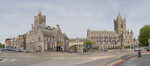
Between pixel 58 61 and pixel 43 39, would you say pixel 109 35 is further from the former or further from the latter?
pixel 58 61

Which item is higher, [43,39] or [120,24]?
[120,24]

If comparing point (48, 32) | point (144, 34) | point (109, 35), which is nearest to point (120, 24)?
point (109, 35)

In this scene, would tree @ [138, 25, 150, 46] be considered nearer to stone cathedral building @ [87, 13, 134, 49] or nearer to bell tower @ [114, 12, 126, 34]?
stone cathedral building @ [87, 13, 134, 49]

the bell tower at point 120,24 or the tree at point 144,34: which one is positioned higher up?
the bell tower at point 120,24

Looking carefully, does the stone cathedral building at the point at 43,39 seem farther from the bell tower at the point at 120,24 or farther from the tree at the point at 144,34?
the bell tower at the point at 120,24

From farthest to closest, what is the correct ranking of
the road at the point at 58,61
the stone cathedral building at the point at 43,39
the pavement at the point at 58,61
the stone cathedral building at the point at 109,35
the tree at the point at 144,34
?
the stone cathedral building at the point at 109,35 < the tree at the point at 144,34 < the stone cathedral building at the point at 43,39 < the pavement at the point at 58,61 < the road at the point at 58,61

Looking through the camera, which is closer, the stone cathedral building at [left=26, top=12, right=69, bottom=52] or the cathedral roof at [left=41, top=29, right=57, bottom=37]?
the stone cathedral building at [left=26, top=12, right=69, bottom=52]

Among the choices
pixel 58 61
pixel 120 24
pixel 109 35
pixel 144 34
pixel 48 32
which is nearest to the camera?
pixel 58 61

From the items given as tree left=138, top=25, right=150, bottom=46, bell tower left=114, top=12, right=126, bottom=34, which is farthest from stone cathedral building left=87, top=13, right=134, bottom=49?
tree left=138, top=25, right=150, bottom=46

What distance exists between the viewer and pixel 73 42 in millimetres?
175375

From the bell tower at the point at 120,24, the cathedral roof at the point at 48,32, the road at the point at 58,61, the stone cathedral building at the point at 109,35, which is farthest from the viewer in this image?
the bell tower at the point at 120,24

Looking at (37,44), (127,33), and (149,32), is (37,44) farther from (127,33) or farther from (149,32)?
(127,33)

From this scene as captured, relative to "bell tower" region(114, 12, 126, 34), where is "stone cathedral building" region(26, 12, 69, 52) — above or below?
below

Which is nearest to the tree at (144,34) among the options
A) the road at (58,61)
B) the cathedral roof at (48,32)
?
the cathedral roof at (48,32)
